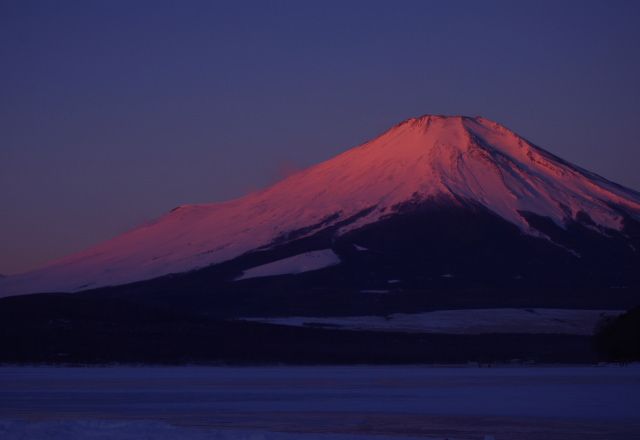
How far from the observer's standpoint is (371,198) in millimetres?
162750

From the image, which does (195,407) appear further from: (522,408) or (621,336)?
(621,336)

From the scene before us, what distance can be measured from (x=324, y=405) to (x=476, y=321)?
67027 millimetres

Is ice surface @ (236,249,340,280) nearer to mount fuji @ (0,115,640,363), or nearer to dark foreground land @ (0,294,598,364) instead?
mount fuji @ (0,115,640,363)

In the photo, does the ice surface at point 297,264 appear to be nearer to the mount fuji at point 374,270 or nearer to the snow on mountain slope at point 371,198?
the mount fuji at point 374,270

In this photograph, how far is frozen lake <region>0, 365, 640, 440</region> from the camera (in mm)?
27578

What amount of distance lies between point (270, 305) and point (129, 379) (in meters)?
68.9

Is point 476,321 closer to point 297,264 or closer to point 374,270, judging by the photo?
point 374,270

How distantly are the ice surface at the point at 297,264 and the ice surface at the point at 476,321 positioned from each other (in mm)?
30115

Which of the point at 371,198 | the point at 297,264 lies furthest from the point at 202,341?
the point at 371,198

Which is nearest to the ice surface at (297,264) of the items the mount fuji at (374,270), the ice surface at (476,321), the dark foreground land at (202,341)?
the mount fuji at (374,270)

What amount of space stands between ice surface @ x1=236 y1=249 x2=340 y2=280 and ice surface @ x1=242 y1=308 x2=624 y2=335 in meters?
30.1

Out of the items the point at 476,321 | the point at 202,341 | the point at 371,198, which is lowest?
Result: the point at 476,321

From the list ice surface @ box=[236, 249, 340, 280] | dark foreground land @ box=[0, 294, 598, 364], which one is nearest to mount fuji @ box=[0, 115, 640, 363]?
dark foreground land @ box=[0, 294, 598, 364]

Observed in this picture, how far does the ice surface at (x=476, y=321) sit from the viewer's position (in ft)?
318
